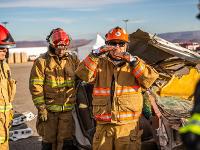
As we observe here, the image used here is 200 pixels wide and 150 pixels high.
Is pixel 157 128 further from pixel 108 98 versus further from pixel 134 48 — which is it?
pixel 134 48

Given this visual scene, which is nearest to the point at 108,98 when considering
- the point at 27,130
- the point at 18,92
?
the point at 27,130

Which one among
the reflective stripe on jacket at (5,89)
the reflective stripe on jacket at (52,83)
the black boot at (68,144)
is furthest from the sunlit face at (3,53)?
the black boot at (68,144)

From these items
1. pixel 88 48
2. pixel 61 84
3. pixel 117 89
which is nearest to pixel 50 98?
pixel 61 84

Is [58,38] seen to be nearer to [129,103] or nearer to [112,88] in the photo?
[112,88]

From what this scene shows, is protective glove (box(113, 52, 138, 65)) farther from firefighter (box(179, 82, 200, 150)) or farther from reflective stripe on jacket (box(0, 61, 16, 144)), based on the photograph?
firefighter (box(179, 82, 200, 150))

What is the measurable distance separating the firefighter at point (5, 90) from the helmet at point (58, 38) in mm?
807

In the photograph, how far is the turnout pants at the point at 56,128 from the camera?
5195mm

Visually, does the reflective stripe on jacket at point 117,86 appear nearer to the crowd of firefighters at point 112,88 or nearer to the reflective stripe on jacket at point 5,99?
the crowd of firefighters at point 112,88

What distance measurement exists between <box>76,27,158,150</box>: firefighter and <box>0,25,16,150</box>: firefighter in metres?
0.85

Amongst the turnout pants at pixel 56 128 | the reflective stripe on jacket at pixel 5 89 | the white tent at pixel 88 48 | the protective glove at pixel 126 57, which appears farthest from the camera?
the white tent at pixel 88 48

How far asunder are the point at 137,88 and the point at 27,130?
11.0 feet

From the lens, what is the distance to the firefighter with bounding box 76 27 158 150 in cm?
410

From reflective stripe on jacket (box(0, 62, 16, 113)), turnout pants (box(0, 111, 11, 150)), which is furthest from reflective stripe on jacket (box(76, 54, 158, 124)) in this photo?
turnout pants (box(0, 111, 11, 150))

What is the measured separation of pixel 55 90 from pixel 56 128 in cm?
51
